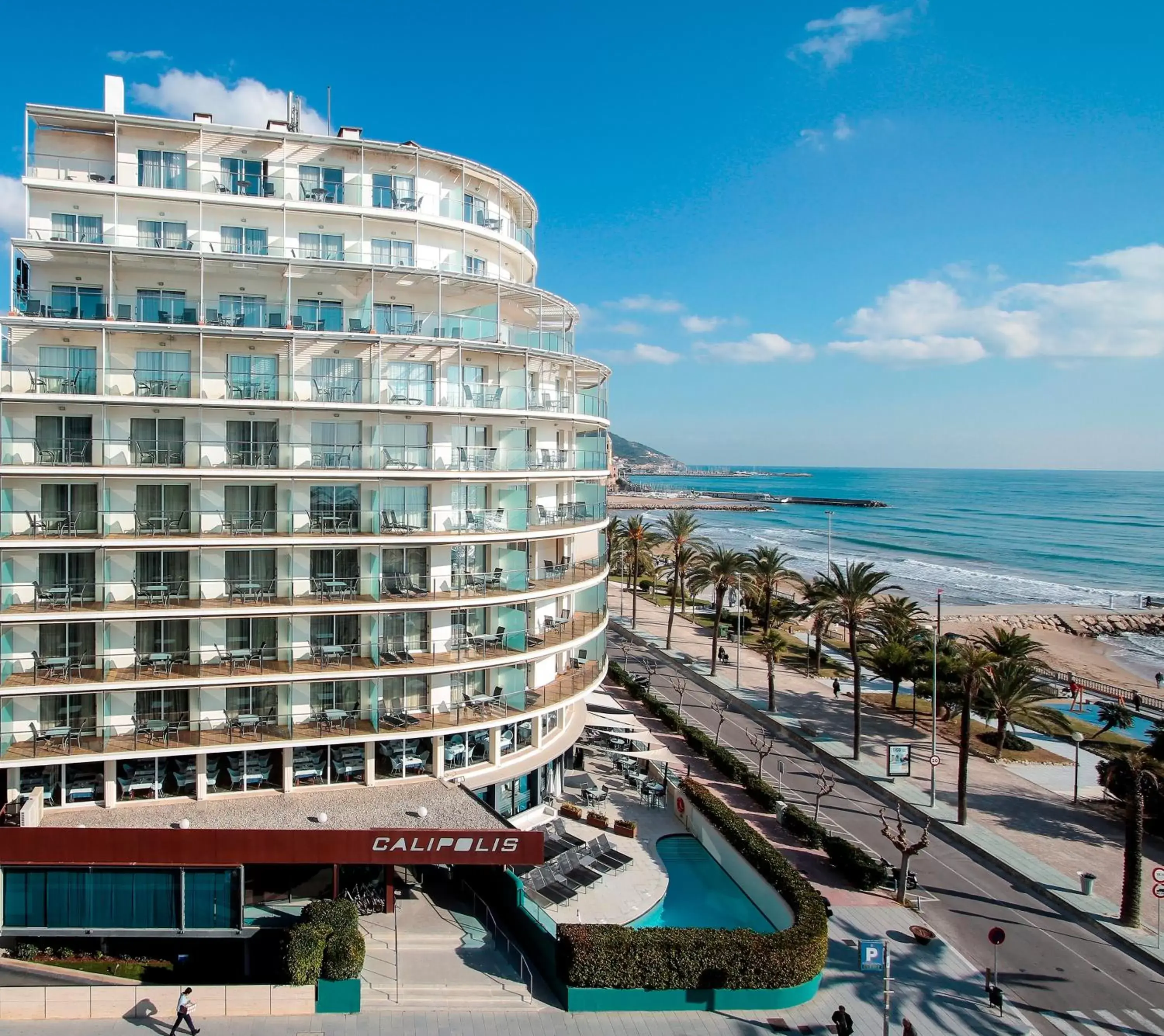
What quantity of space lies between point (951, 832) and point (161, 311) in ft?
108

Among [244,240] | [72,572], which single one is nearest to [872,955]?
[72,572]

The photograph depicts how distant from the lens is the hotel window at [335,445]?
25.5m

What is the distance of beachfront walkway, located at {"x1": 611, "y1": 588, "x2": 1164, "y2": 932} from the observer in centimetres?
2934

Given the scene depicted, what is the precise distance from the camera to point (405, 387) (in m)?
26.2

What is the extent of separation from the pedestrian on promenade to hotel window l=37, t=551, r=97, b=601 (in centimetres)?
2265

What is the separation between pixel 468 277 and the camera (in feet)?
87.4

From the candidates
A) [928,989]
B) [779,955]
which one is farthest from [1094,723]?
[779,955]

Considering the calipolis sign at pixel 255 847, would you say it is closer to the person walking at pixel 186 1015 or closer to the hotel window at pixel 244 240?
the person walking at pixel 186 1015

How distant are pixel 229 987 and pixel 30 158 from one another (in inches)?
950

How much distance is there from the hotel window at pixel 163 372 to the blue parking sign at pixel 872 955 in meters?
23.7

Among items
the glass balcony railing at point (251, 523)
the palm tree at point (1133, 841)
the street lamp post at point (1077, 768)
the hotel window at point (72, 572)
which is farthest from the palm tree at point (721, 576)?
the hotel window at point (72, 572)

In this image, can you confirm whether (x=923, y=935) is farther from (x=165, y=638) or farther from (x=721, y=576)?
(x=721, y=576)

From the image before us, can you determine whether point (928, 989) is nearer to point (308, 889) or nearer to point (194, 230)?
point (308, 889)

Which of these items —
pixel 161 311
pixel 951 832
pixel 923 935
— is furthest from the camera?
pixel 951 832
